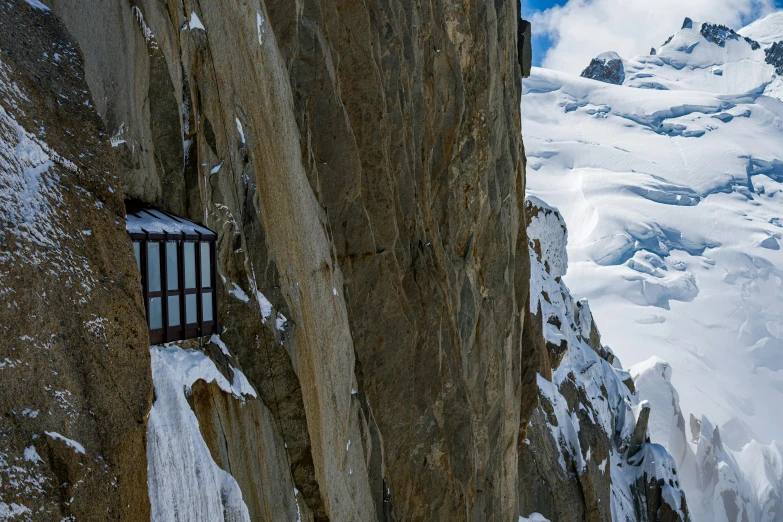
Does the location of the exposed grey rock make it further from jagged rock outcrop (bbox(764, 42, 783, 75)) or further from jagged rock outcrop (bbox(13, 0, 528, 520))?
jagged rock outcrop (bbox(764, 42, 783, 75))

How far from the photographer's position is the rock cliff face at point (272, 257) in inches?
193

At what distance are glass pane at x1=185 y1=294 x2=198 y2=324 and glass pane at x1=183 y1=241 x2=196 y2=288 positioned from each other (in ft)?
0.39

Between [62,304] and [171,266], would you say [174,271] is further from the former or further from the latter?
[62,304]

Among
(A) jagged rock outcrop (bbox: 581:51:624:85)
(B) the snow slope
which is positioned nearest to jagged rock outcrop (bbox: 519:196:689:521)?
(B) the snow slope

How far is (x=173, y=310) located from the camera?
7207mm

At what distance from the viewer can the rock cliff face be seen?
491 centimetres

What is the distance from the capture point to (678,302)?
4377 inches

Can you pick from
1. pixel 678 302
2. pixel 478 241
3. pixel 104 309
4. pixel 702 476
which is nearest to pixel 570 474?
pixel 478 241

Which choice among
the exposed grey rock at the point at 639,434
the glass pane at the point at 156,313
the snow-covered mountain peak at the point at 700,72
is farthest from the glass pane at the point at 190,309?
the snow-covered mountain peak at the point at 700,72

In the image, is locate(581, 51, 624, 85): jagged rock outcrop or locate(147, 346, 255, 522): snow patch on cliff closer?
locate(147, 346, 255, 522): snow patch on cliff

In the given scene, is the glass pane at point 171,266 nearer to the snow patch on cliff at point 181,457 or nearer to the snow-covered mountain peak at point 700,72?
the snow patch on cliff at point 181,457

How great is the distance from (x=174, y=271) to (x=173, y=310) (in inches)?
14.9

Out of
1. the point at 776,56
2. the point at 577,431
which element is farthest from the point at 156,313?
the point at 776,56

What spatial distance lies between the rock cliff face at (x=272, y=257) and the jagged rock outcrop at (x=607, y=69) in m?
179
